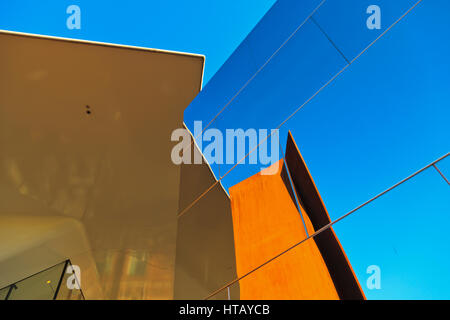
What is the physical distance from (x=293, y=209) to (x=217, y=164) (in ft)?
8.95

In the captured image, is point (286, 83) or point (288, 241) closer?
point (288, 241)

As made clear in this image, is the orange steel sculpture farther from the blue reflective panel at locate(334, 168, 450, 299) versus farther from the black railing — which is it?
the black railing

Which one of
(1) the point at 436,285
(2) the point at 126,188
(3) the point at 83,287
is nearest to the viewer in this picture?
(1) the point at 436,285

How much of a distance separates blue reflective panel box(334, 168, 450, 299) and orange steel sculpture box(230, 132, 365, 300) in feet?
0.75

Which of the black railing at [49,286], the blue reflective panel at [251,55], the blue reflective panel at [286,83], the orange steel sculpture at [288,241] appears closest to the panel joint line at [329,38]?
the blue reflective panel at [286,83]

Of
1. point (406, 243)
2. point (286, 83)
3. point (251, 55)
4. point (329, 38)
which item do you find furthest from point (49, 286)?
point (406, 243)

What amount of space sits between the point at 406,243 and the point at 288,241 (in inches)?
56.2

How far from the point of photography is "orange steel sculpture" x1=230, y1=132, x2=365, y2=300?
3.23 meters

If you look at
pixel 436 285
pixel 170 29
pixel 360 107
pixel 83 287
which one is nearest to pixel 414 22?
pixel 360 107

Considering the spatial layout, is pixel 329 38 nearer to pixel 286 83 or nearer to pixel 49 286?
pixel 286 83

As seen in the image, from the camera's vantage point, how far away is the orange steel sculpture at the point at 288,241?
3227 millimetres

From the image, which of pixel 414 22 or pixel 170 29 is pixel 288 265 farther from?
pixel 170 29

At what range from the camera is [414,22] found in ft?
12.3

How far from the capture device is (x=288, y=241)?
3.88m
